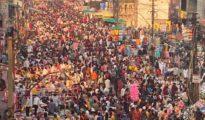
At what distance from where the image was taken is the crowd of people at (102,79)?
23.1 m

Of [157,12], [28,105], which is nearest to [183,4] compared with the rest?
[157,12]

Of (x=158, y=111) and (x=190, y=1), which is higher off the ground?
(x=190, y=1)

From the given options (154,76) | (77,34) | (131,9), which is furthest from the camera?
(131,9)

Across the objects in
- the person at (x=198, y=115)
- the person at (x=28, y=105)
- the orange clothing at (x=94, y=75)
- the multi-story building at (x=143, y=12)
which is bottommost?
the person at (x=198, y=115)

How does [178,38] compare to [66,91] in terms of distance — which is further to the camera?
[178,38]

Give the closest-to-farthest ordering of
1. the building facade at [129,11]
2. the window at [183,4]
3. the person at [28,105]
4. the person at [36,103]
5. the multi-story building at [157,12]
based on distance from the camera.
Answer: the person at [28,105], the person at [36,103], the multi-story building at [157,12], the building facade at [129,11], the window at [183,4]

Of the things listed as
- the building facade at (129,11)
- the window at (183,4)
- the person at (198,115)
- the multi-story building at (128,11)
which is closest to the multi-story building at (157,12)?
the building facade at (129,11)

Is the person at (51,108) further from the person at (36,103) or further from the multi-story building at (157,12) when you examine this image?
the multi-story building at (157,12)

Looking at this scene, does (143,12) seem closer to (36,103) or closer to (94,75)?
(94,75)

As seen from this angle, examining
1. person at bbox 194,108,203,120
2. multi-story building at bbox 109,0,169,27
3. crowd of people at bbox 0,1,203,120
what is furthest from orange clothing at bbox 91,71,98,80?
multi-story building at bbox 109,0,169,27

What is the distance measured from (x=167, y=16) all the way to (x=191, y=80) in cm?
3622

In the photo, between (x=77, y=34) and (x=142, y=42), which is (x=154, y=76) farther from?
(x=77, y=34)

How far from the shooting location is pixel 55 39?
45.8 meters

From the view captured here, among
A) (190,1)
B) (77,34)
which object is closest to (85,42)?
(77,34)
